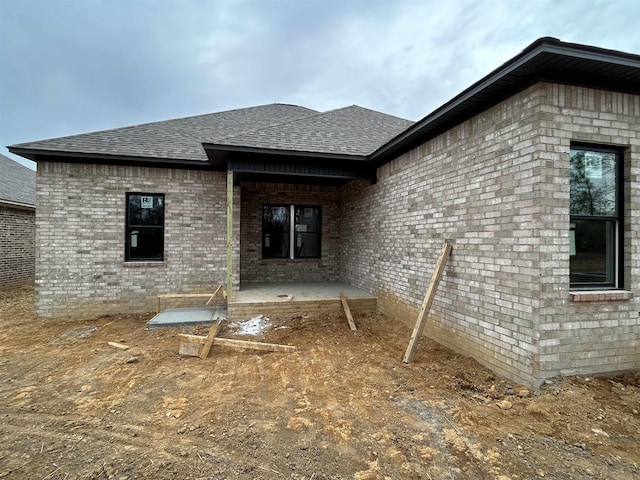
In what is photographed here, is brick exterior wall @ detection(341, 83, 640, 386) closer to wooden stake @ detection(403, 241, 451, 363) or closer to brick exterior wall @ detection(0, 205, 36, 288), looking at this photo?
wooden stake @ detection(403, 241, 451, 363)

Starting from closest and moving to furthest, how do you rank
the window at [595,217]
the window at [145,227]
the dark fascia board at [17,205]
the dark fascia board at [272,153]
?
the window at [595,217] → the dark fascia board at [272,153] → the window at [145,227] → the dark fascia board at [17,205]

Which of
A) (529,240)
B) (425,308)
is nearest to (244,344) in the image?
(425,308)

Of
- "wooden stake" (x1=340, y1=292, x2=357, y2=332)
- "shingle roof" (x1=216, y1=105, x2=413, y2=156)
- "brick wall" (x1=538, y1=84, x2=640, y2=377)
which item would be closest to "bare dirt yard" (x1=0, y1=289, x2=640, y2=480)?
"brick wall" (x1=538, y1=84, x2=640, y2=377)

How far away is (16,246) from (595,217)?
58.0ft

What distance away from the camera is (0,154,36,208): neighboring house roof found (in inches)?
476

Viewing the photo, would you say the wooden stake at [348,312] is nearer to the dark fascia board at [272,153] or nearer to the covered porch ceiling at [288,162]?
the covered porch ceiling at [288,162]

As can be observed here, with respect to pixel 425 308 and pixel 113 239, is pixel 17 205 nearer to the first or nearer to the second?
pixel 113 239

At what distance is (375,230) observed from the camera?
25.7ft

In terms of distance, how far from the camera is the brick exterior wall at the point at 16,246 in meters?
11.5

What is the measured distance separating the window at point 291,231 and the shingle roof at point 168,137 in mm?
2774

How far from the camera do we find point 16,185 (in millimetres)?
14039

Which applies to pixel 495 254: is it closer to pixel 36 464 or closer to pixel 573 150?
pixel 573 150

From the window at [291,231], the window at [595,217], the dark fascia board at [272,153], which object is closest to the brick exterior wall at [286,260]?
the window at [291,231]

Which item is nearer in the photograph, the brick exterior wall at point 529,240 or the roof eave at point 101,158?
the brick exterior wall at point 529,240
